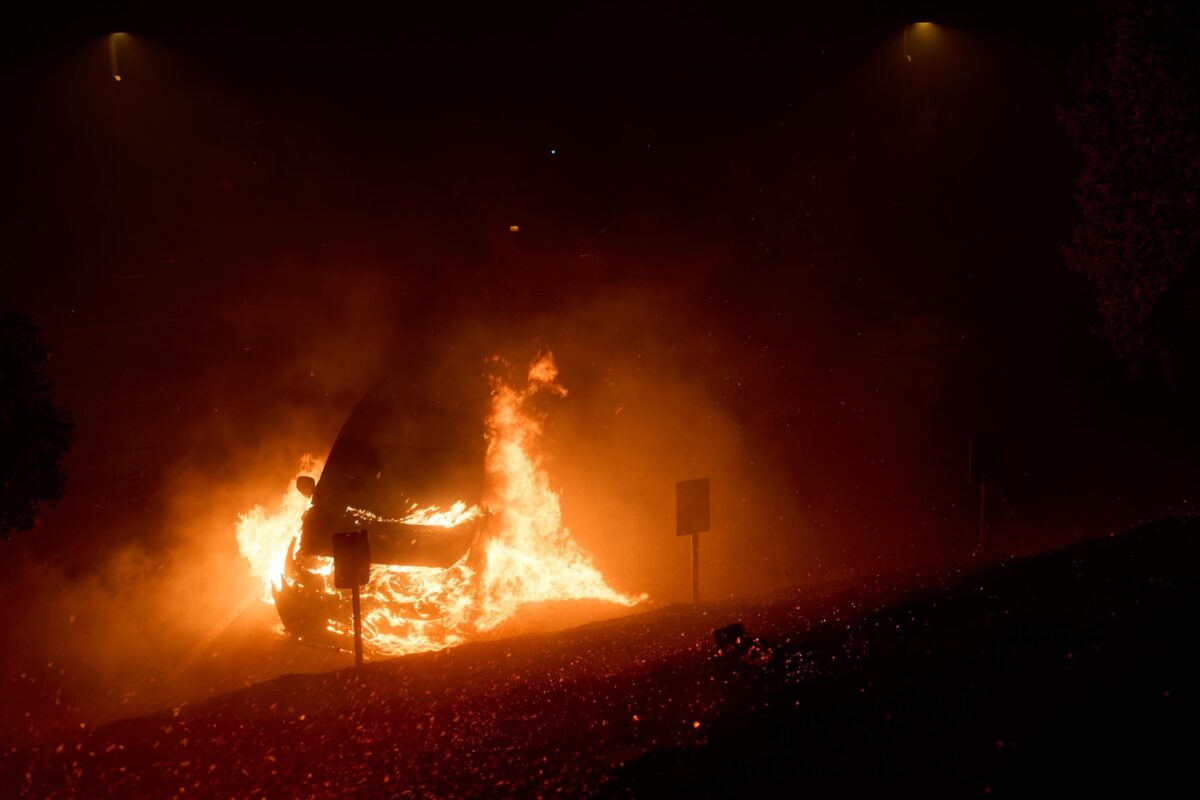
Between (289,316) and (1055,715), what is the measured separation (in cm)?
2343

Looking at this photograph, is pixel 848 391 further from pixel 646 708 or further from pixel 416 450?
pixel 646 708

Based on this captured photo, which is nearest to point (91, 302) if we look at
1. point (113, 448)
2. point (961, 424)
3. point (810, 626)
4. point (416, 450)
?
point (113, 448)

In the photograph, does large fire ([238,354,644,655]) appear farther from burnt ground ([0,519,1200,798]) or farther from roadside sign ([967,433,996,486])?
roadside sign ([967,433,996,486])

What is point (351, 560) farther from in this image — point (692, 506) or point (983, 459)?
point (983, 459)

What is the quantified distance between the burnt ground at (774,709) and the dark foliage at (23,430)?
193 cm

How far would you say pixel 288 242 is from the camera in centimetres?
2742

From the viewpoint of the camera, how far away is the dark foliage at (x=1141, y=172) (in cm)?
1022

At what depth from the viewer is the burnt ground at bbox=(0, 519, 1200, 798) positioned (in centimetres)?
414

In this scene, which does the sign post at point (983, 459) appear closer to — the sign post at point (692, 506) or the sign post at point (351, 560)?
the sign post at point (692, 506)

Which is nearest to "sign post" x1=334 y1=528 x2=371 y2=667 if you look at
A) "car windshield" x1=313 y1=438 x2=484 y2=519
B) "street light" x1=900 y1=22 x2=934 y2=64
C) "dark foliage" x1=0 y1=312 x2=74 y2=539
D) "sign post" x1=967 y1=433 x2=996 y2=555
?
"car windshield" x1=313 y1=438 x2=484 y2=519

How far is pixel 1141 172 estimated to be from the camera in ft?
35.3

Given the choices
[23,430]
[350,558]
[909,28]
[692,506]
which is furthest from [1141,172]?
[909,28]

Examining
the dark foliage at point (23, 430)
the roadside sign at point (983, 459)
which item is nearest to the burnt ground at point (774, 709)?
the dark foliage at point (23, 430)

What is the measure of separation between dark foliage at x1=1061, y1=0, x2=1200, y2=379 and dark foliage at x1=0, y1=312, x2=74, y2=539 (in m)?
11.3
